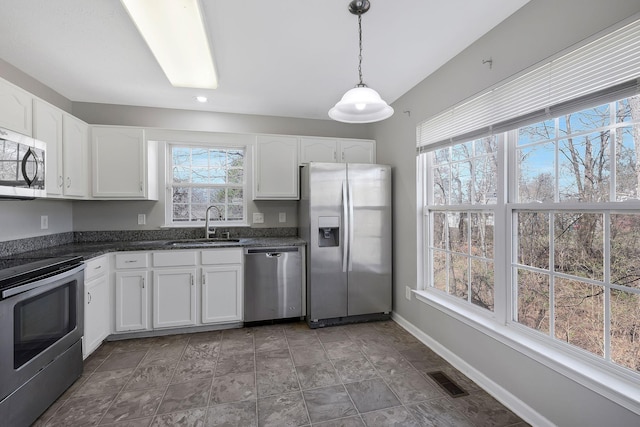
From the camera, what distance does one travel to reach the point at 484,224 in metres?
2.20

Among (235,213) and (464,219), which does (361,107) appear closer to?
(464,219)

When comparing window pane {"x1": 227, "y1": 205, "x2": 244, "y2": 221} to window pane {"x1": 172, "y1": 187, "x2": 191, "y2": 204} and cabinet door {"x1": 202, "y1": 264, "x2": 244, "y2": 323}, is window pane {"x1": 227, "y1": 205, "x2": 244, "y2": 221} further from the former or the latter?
cabinet door {"x1": 202, "y1": 264, "x2": 244, "y2": 323}

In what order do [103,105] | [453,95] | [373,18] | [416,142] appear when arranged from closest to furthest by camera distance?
[373,18] < [453,95] < [416,142] < [103,105]

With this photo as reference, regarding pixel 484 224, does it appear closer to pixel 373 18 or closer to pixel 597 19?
pixel 597 19

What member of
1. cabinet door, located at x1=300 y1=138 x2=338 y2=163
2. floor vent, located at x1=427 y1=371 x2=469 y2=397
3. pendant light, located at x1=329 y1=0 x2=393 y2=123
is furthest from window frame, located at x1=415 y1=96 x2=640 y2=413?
cabinet door, located at x1=300 y1=138 x2=338 y2=163

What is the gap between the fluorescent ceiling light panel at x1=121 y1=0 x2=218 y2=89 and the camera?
1670 millimetres

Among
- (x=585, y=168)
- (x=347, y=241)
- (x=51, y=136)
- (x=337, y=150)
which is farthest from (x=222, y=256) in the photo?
(x=585, y=168)

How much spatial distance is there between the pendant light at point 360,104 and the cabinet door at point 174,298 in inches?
86.1

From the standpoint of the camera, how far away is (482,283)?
223cm

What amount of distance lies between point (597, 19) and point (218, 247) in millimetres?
3125

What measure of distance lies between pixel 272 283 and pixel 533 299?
7.43ft

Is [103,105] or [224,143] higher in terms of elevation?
[103,105]

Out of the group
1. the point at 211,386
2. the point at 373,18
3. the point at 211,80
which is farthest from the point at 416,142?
the point at 211,386

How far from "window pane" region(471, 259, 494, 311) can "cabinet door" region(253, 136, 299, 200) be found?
2.06m
